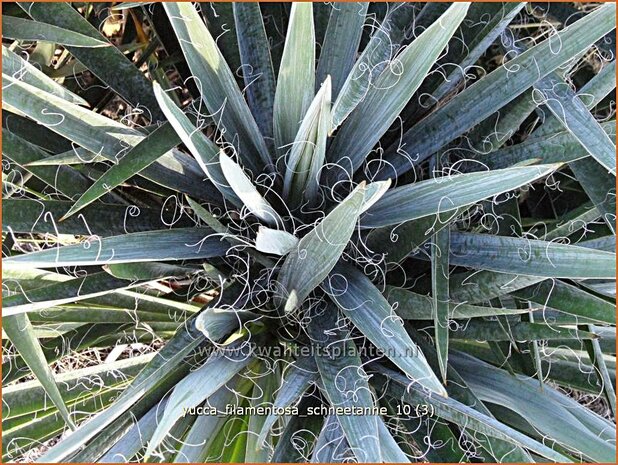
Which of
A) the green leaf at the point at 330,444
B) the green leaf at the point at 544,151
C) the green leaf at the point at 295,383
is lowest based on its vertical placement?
the green leaf at the point at 330,444

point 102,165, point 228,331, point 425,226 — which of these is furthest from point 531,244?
point 102,165

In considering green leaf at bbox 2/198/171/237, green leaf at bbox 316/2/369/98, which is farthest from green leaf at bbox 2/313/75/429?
green leaf at bbox 316/2/369/98

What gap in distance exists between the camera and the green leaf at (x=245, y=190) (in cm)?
49

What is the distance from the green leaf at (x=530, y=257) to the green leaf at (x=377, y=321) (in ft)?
0.37

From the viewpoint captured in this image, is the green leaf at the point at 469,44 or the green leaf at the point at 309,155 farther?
the green leaf at the point at 469,44

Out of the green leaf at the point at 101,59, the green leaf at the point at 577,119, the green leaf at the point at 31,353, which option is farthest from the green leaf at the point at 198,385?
the green leaf at the point at 577,119

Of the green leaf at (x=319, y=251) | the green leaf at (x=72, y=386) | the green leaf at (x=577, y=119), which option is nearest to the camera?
the green leaf at (x=319, y=251)

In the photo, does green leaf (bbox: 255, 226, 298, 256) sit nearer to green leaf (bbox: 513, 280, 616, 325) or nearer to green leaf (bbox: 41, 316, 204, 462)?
green leaf (bbox: 41, 316, 204, 462)

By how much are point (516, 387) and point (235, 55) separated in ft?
1.80

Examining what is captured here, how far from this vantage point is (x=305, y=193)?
62 centimetres

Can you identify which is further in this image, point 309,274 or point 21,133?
point 21,133

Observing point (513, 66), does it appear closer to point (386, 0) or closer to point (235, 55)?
point (386, 0)

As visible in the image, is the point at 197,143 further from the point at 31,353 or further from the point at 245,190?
the point at 31,353

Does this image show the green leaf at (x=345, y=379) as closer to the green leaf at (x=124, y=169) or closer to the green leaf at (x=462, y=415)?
the green leaf at (x=462, y=415)
